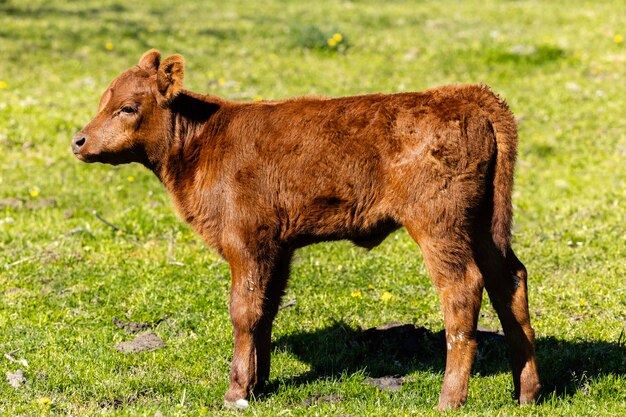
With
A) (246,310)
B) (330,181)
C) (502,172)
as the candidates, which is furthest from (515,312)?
(246,310)

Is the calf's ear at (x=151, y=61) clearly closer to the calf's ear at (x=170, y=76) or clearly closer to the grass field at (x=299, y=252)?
the calf's ear at (x=170, y=76)

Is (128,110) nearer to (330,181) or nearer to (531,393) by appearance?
(330,181)

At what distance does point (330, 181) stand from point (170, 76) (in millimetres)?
1514

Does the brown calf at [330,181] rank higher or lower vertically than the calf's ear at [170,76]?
lower

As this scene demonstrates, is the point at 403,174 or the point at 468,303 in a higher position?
the point at 403,174

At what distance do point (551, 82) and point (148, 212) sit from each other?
801 cm

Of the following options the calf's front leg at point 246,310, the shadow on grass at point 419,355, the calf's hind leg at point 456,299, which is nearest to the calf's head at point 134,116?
the calf's front leg at point 246,310

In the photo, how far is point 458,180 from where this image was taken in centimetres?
631

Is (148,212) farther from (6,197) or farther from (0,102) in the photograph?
(0,102)

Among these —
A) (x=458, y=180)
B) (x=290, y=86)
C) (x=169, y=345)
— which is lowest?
(x=169, y=345)

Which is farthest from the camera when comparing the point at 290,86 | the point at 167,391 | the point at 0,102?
the point at 290,86

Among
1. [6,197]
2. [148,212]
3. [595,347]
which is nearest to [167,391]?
[595,347]

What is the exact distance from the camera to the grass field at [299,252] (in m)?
7.12

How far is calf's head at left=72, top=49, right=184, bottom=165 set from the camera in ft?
23.0
